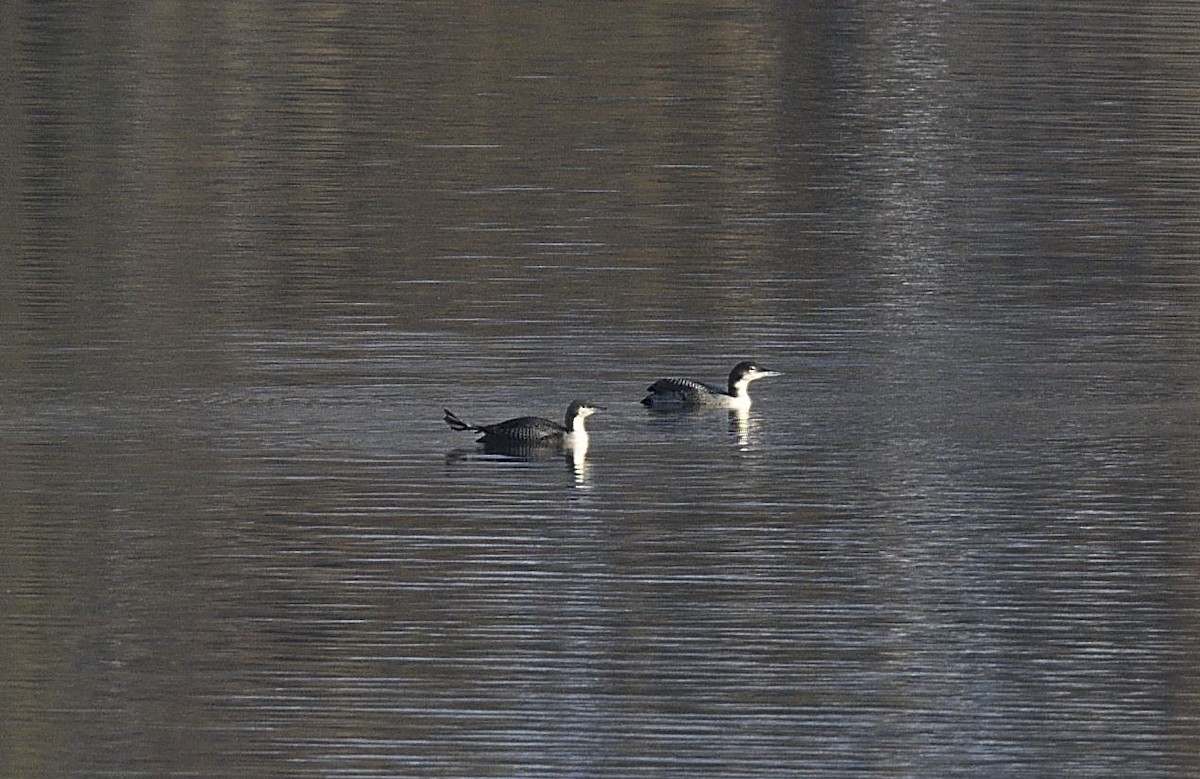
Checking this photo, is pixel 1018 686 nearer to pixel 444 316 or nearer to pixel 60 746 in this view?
pixel 60 746

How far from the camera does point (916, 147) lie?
132 ft

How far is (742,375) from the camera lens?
2205cm

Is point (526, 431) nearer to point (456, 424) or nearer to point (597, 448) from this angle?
point (456, 424)

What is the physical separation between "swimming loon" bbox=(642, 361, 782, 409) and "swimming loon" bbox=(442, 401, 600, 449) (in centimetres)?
139

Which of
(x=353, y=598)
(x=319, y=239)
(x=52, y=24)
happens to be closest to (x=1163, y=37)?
(x=52, y=24)

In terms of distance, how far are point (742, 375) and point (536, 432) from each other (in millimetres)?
2271

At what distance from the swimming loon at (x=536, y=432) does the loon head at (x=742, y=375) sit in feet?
5.81

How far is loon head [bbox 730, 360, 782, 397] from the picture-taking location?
72.4 feet

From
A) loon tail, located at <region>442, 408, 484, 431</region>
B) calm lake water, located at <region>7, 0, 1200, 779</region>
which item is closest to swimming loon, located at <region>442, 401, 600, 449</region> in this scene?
loon tail, located at <region>442, 408, 484, 431</region>

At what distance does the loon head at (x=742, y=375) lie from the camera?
869 inches

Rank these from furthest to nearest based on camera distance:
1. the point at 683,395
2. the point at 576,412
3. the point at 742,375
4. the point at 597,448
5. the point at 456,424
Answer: the point at 742,375 < the point at 683,395 < the point at 597,448 < the point at 456,424 < the point at 576,412

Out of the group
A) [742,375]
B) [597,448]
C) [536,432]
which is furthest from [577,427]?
[742,375]

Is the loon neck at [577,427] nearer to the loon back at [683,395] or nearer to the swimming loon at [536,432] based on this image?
the swimming loon at [536,432]

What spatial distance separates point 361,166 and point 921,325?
1283cm
